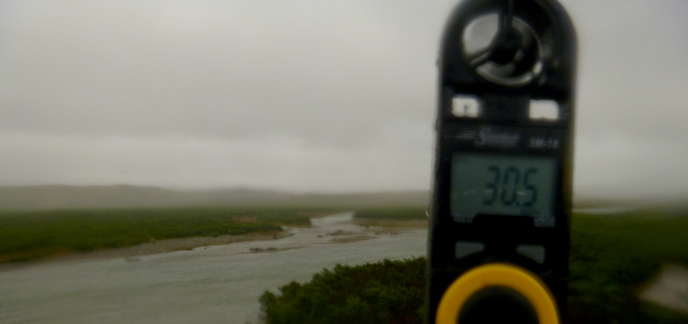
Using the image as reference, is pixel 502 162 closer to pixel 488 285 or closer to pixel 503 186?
pixel 503 186

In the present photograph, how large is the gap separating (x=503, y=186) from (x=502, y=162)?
0.09 m

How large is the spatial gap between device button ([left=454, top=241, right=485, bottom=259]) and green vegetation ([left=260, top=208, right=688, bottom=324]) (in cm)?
129

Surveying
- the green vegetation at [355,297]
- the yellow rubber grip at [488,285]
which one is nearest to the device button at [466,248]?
the yellow rubber grip at [488,285]

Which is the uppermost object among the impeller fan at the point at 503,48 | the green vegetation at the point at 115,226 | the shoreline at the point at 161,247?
the impeller fan at the point at 503,48

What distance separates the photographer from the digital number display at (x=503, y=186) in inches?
77.7

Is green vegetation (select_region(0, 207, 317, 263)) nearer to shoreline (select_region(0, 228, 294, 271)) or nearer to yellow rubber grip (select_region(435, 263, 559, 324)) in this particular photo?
shoreline (select_region(0, 228, 294, 271))

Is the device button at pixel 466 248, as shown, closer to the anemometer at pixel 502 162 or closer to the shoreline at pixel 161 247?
the anemometer at pixel 502 162

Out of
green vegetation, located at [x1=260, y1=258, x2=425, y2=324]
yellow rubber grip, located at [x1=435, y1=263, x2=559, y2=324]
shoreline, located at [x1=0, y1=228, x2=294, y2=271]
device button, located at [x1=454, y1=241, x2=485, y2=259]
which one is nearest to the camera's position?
yellow rubber grip, located at [x1=435, y1=263, x2=559, y2=324]

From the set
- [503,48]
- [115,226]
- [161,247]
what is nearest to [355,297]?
[161,247]

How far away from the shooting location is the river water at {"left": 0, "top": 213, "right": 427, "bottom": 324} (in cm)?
300

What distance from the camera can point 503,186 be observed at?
6.51 ft

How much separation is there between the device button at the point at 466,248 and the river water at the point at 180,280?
1.59 meters

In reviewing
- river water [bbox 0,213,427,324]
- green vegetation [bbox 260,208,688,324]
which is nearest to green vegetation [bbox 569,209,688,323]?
green vegetation [bbox 260,208,688,324]

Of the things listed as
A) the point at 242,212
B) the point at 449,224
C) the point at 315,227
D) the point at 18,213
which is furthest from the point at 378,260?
the point at 18,213
